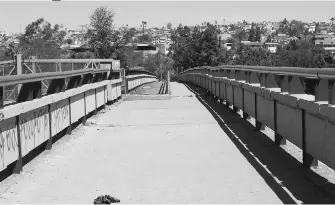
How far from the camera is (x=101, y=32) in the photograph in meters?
46.9

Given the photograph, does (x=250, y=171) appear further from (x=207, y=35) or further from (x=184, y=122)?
(x=207, y=35)

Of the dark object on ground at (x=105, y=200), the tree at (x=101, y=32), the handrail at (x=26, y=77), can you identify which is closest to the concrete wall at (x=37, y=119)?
the handrail at (x=26, y=77)

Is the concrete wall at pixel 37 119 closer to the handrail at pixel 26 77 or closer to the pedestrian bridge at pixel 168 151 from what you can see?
the pedestrian bridge at pixel 168 151

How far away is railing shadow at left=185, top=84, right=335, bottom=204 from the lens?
6668mm

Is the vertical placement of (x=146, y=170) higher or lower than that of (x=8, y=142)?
lower

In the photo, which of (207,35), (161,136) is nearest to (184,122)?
(161,136)

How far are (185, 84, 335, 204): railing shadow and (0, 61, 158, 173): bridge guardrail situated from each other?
3331 millimetres

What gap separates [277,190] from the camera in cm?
699

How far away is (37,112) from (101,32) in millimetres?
38258

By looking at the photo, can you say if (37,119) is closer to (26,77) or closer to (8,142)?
(26,77)

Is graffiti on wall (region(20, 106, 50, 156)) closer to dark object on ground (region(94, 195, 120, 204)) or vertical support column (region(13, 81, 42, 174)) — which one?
vertical support column (region(13, 81, 42, 174))

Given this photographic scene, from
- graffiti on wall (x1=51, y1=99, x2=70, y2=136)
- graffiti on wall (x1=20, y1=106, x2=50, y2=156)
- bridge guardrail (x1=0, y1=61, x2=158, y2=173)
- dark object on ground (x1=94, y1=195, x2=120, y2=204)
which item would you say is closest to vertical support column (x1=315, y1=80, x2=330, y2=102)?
dark object on ground (x1=94, y1=195, x2=120, y2=204)

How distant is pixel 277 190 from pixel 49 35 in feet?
199

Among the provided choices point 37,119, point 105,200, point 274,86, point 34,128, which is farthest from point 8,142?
point 274,86
